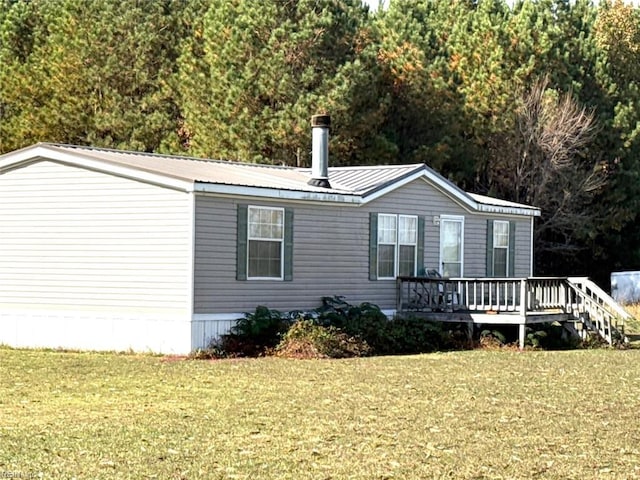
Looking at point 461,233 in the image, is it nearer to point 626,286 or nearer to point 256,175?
point 256,175

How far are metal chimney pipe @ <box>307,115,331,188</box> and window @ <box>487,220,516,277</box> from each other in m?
5.31

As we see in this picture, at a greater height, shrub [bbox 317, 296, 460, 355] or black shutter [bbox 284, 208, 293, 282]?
black shutter [bbox 284, 208, 293, 282]

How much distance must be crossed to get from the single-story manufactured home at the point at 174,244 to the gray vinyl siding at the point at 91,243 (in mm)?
25

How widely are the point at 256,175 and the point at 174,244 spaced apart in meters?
3.77

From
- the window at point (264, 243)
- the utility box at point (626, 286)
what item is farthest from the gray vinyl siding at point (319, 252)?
the utility box at point (626, 286)

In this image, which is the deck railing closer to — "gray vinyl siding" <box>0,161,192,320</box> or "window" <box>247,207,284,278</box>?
"window" <box>247,207,284,278</box>

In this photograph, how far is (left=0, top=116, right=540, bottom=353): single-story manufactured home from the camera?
61.4 feet

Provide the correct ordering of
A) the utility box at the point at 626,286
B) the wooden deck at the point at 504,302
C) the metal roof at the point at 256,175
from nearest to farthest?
1. the metal roof at the point at 256,175
2. the wooden deck at the point at 504,302
3. the utility box at the point at 626,286

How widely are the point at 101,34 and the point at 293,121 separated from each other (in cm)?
1087

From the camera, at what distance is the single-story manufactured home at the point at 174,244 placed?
1872cm

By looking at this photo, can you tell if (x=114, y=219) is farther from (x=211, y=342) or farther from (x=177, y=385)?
(x=177, y=385)

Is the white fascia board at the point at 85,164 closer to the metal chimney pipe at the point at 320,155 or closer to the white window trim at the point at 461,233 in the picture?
the metal chimney pipe at the point at 320,155

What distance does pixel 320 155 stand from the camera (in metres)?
22.1

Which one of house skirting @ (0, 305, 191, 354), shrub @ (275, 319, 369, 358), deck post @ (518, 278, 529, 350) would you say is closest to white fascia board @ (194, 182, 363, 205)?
house skirting @ (0, 305, 191, 354)
